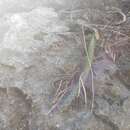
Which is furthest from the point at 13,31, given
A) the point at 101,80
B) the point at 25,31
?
the point at 101,80

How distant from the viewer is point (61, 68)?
216cm

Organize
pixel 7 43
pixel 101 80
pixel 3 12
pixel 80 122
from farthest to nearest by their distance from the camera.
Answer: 1. pixel 3 12
2. pixel 7 43
3. pixel 101 80
4. pixel 80 122

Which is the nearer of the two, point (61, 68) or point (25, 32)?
point (61, 68)

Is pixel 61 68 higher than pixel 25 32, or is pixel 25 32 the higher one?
pixel 25 32

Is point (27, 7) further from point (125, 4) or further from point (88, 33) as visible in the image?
point (125, 4)

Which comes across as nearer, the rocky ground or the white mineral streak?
Result: the rocky ground

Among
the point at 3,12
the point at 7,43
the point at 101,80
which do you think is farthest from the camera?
the point at 3,12

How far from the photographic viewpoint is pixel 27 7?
277cm

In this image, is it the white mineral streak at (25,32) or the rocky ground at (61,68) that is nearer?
the rocky ground at (61,68)

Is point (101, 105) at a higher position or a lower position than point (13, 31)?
lower

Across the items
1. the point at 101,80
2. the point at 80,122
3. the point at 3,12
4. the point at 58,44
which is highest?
the point at 3,12

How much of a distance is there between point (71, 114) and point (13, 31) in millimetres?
908

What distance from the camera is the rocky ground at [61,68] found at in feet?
6.26

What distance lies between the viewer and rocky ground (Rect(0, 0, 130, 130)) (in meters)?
1.91
